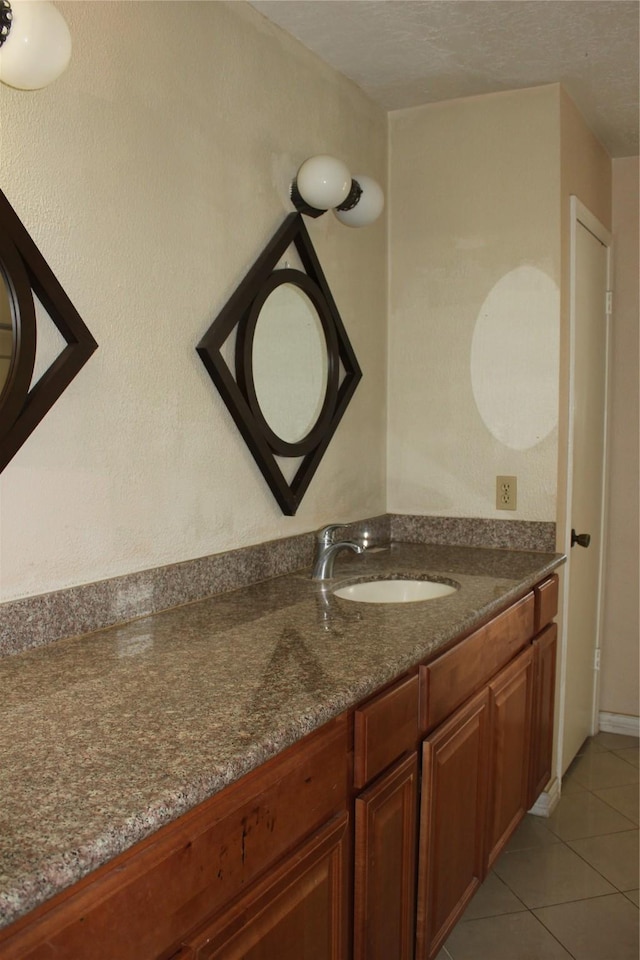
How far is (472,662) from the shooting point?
73.6 inches

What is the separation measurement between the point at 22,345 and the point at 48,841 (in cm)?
86

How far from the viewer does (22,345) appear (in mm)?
1407

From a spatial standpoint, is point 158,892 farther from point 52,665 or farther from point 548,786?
point 548,786

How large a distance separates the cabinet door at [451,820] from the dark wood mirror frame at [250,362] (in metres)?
0.74

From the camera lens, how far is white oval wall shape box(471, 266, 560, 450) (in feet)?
8.54

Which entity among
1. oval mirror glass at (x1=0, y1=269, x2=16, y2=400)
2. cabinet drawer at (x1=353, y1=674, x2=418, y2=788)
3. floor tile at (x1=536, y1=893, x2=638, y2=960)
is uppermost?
oval mirror glass at (x1=0, y1=269, x2=16, y2=400)

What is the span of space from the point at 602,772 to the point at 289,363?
6.32 ft

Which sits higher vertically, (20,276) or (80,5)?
(80,5)

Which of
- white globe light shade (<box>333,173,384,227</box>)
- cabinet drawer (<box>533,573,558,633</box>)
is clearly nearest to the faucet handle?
cabinet drawer (<box>533,573,558,633</box>)

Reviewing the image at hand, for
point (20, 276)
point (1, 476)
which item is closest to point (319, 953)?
point (1, 476)

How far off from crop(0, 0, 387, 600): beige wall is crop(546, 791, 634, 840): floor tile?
129 centimetres

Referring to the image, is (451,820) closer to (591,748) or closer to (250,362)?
(250,362)

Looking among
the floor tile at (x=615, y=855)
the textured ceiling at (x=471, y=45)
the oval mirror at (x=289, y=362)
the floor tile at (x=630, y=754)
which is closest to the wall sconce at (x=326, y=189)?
the oval mirror at (x=289, y=362)

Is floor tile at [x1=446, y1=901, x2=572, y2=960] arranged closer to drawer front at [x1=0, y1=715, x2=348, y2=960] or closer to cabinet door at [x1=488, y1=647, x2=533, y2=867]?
cabinet door at [x1=488, y1=647, x2=533, y2=867]
